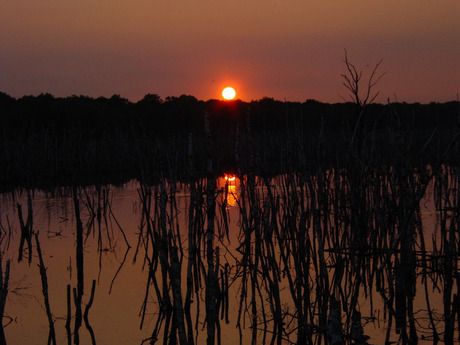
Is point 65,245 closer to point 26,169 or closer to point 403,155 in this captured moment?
point 403,155

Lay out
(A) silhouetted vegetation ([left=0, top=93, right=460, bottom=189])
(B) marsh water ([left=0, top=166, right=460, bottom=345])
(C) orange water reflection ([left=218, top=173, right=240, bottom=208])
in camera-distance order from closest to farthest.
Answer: (B) marsh water ([left=0, top=166, right=460, bottom=345])
(A) silhouetted vegetation ([left=0, top=93, right=460, bottom=189])
(C) orange water reflection ([left=218, top=173, right=240, bottom=208])

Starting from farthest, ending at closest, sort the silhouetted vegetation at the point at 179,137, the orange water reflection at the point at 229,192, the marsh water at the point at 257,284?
the orange water reflection at the point at 229,192 → the silhouetted vegetation at the point at 179,137 → the marsh water at the point at 257,284

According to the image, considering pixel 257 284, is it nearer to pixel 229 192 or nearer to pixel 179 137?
pixel 229 192

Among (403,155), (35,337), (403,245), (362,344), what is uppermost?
(403,155)

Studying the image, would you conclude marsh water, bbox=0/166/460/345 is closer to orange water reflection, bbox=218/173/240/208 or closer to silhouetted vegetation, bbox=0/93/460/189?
silhouetted vegetation, bbox=0/93/460/189

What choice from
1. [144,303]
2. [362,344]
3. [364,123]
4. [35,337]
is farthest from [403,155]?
[35,337]

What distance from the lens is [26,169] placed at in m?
14.0

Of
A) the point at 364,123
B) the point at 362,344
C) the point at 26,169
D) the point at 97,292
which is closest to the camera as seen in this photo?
the point at 362,344

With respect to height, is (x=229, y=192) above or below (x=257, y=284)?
above

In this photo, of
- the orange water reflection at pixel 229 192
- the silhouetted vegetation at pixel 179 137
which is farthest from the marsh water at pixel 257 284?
the orange water reflection at pixel 229 192

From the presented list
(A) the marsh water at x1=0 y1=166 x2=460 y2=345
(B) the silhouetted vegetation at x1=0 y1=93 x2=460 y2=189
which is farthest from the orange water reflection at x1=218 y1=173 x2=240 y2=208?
(A) the marsh water at x1=0 y1=166 x2=460 y2=345

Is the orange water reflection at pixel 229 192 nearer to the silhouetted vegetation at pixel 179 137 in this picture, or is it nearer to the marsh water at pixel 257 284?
the silhouetted vegetation at pixel 179 137

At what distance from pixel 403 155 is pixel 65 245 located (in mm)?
4955

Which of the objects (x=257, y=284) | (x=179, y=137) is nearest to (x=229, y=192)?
(x=257, y=284)
